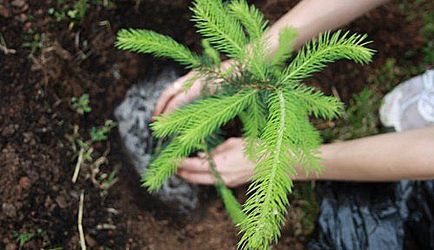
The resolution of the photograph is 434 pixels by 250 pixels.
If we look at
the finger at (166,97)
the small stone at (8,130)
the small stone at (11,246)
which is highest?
the finger at (166,97)

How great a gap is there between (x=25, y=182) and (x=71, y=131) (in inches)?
9.7

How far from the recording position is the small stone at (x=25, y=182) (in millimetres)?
1684

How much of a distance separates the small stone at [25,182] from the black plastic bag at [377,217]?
3.35ft

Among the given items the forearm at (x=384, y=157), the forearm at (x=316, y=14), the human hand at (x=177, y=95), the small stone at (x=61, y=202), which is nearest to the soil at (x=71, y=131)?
the small stone at (x=61, y=202)

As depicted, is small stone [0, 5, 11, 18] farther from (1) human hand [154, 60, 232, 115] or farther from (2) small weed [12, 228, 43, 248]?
(2) small weed [12, 228, 43, 248]

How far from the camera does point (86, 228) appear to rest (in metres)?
1.76

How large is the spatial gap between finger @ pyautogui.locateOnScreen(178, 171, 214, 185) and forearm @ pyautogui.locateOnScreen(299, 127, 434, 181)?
1.09 feet

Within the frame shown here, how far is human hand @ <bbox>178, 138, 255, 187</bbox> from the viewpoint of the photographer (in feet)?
5.90

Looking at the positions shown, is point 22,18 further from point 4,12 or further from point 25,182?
point 25,182

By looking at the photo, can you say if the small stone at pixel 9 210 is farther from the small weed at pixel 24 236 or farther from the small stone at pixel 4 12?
the small stone at pixel 4 12

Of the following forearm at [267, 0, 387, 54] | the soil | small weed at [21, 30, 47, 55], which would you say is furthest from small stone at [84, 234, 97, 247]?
forearm at [267, 0, 387, 54]

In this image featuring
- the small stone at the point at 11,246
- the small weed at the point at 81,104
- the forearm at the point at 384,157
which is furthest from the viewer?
the small weed at the point at 81,104

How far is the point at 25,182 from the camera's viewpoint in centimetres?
169

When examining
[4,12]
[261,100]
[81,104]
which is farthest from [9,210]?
[261,100]
